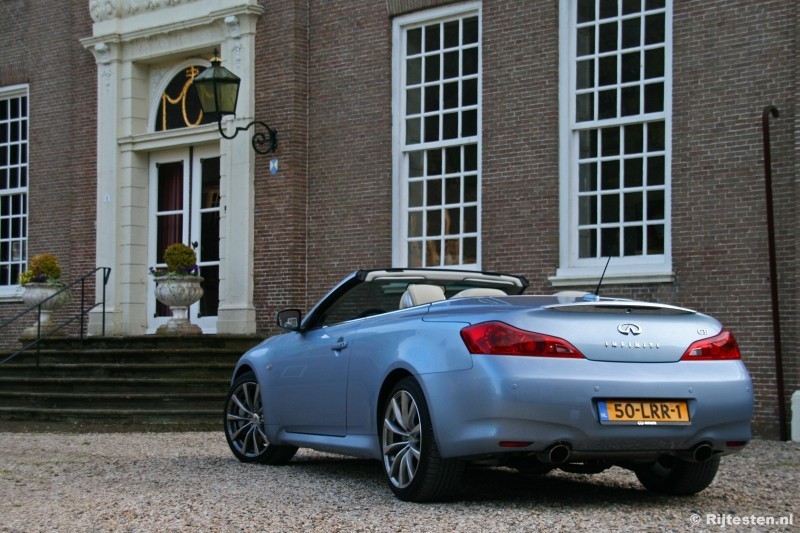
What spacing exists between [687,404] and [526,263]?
7374 millimetres

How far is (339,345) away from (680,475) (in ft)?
7.67

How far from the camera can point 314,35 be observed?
1627 cm

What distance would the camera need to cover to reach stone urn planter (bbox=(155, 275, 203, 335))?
1605cm

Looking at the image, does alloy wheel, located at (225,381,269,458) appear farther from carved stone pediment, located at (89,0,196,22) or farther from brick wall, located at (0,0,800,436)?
carved stone pediment, located at (89,0,196,22)

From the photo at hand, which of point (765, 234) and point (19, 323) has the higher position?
point (765, 234)

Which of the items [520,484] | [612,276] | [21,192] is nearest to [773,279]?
[612,276]


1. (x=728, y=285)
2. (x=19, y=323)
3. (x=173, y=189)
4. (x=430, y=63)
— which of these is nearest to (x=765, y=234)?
(x=728, y=285)

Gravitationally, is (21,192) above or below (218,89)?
below

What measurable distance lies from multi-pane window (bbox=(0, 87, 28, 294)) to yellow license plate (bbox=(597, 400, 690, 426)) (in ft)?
50.4

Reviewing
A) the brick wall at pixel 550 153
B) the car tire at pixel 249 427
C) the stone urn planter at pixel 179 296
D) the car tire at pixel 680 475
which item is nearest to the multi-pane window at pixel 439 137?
the brick wall at pixel 550 153

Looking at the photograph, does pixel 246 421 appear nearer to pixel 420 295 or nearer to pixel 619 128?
pixel 420 295

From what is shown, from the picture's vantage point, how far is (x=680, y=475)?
7.09 meters

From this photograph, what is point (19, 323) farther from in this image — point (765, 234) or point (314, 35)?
point (765, 234)

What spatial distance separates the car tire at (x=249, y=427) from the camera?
9070 millimetres
